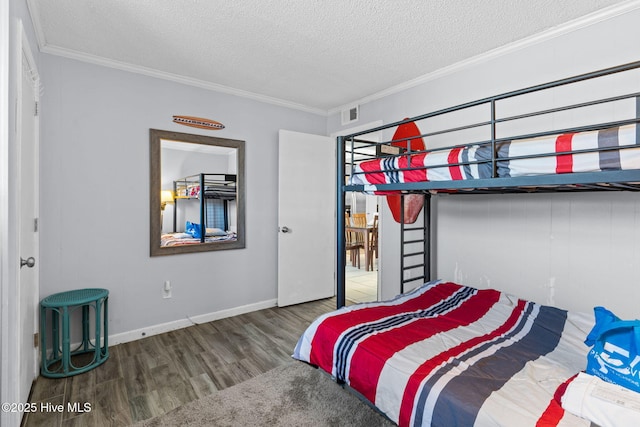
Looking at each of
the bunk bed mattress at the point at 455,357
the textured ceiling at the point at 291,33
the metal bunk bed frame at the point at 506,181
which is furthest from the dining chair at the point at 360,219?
the bunk bed mattress at the point at 455,357

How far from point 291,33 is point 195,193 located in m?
1.74

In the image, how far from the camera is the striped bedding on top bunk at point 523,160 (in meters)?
1.21

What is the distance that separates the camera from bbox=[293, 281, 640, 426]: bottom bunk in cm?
114

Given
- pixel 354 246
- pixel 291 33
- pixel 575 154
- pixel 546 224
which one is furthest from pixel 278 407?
pixel 354 246

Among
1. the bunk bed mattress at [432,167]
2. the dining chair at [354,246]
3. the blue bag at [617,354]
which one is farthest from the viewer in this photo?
the dining chair at [354,246]

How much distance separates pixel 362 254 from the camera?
7285mm

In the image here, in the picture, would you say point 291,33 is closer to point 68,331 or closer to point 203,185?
point 203,185

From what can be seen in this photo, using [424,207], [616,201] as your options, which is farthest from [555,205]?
[424,207]

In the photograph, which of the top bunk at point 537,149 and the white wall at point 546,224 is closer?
the top bunk at point 537,149

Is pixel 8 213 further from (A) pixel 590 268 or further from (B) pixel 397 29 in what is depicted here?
(A) pixel 590 268

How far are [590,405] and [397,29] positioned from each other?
7.42 feet

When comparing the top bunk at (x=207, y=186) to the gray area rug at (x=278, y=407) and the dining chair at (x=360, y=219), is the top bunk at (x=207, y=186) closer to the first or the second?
the gray area rug at (x=278, y=407)

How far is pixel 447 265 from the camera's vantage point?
2.95m

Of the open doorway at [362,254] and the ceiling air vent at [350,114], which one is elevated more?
the ceiling air vent at [350,114]
